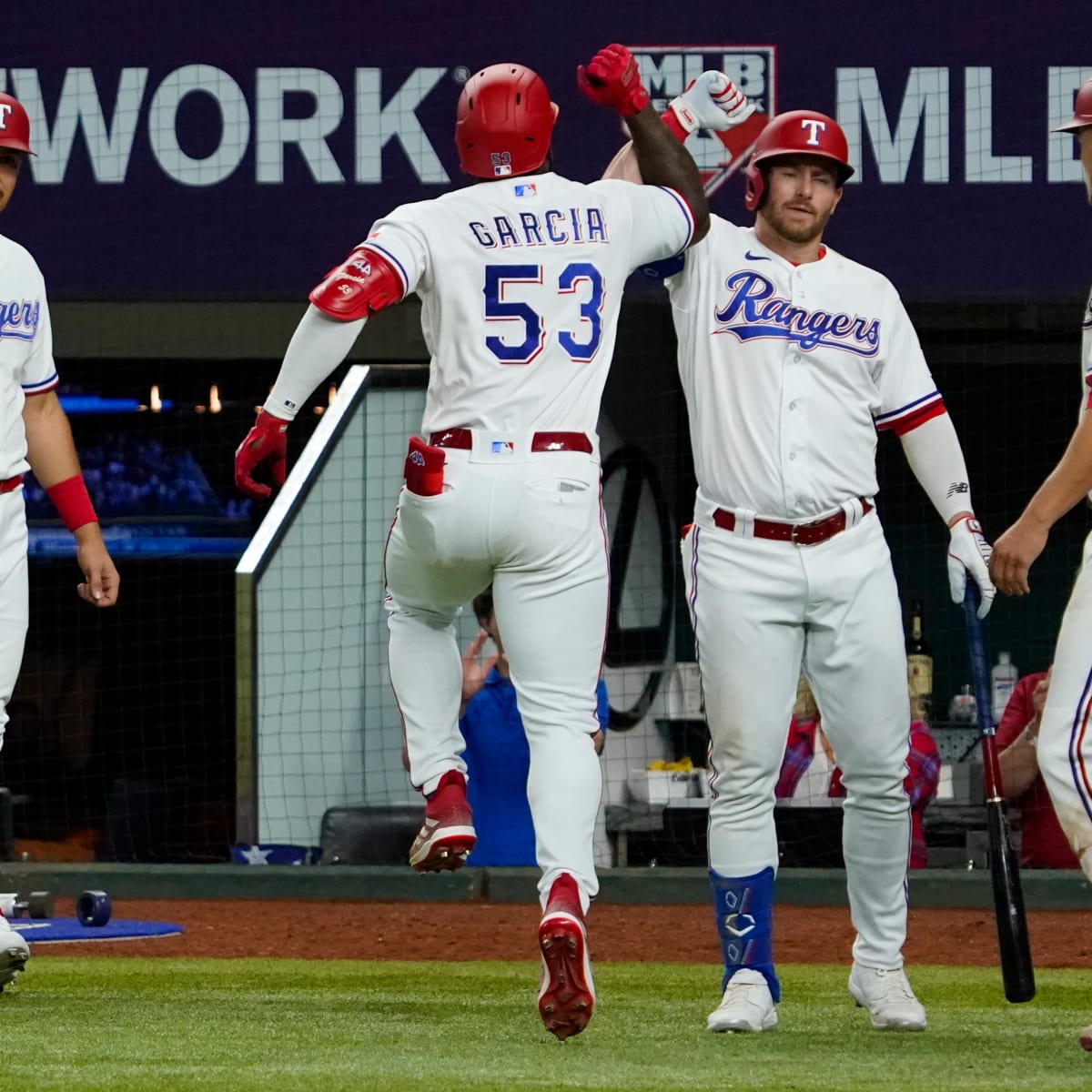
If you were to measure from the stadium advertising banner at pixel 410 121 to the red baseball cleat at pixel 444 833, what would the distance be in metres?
5.88

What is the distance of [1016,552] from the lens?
4.18 m

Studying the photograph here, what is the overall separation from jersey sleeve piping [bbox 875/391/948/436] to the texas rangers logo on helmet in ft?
17.4

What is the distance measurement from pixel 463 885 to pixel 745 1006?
4.61m

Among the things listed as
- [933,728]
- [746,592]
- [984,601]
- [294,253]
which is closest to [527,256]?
[746,592]

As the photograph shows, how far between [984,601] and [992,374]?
24.6 ft

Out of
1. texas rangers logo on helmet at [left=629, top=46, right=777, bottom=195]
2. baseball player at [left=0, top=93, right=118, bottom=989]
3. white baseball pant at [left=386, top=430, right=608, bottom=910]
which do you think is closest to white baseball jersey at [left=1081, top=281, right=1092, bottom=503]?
white baseball pant at [left=386, top=430, right=608, bottom=910]

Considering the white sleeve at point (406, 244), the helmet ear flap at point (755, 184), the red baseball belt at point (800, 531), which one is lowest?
the red baseball belt at point (800, 531)

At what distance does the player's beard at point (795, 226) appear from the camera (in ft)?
15.9

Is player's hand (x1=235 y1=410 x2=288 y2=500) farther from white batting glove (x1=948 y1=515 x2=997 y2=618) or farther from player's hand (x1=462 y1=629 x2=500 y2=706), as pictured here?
player's hand (x1=462 y1=629 x2=500 y2=706)

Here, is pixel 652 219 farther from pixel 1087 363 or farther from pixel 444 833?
pixel 444 833

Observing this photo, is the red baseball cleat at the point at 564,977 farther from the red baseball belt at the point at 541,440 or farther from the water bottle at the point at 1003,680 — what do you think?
the water bottle at the point at 1003,680

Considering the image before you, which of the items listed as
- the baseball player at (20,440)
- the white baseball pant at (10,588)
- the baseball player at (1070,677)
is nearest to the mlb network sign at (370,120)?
the baseball player at (20,440)

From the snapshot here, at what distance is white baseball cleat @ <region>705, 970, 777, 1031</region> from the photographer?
4.51 metres

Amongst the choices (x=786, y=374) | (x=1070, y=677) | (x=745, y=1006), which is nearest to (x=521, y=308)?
(x=786, y=374)
